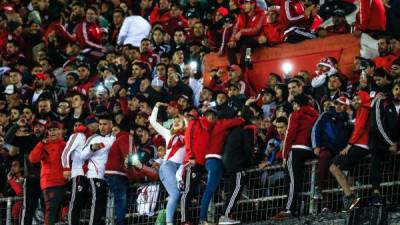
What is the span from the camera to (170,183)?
70.1 feet

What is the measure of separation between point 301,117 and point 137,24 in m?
8.04

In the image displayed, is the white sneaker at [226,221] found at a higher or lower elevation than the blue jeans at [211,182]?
lower

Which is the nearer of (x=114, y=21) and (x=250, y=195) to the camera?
(x=250, y=195)

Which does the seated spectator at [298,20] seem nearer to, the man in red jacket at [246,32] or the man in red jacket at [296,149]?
the man in red jacket at [246,32]

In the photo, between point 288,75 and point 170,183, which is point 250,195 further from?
point 288,75

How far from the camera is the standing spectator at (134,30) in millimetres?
27797

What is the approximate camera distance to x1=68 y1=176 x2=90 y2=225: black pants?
2203 cm

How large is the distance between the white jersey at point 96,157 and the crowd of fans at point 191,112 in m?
0.02

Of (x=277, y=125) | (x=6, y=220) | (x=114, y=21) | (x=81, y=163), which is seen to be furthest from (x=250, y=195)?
(x=114, y=21)

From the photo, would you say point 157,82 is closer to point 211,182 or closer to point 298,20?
point 298,20

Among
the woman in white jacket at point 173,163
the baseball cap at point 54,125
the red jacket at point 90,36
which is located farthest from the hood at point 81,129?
the red jacket at point 90,36

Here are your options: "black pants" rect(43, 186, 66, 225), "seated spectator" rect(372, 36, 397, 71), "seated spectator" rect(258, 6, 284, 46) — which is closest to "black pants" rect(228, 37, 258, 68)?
"seated spectator" rect(258, 6, 284, 46)

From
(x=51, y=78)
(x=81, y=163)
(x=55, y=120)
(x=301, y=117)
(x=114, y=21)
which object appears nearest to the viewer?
(x=301, y=117)

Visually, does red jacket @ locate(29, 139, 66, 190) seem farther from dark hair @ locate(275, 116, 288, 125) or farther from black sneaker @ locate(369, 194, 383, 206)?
black sneaker @ locate(369, 194, 383, 206)
